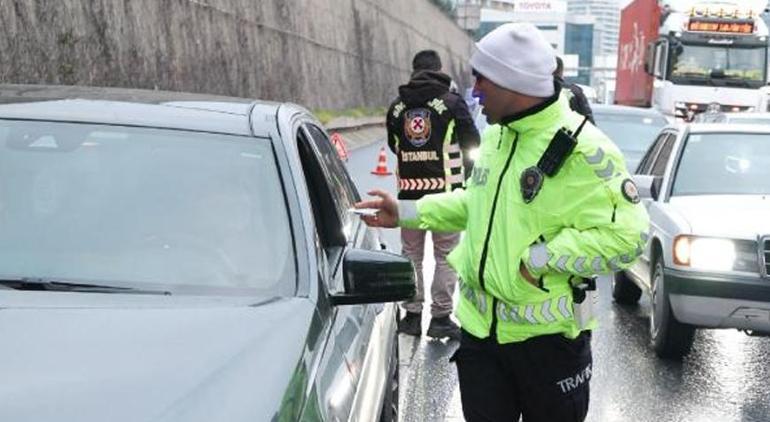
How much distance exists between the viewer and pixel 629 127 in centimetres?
1378

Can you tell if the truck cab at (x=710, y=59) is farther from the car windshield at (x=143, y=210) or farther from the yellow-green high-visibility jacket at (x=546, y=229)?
the car windshield at (x=143, y=210)

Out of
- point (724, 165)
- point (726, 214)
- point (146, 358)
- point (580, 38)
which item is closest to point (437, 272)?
point (726, 214)

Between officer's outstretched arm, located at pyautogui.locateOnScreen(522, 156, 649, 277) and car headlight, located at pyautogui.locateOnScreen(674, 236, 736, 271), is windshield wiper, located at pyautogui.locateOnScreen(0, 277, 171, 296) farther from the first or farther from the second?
car headlight, located at pyautogui.locateOnScreen(674, 236, 736, 271)

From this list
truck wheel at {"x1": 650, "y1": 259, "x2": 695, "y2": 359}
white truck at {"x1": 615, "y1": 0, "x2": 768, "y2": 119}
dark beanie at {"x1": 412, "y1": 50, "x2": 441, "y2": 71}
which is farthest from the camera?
white truck at {"x1": 615, "y1": 0, "x2": 768, "y2": 119}

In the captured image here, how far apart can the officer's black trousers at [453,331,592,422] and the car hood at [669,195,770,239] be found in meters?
3.15

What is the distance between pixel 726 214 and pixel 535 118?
3.73 meters

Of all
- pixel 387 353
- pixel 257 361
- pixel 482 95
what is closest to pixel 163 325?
pixel 257 361

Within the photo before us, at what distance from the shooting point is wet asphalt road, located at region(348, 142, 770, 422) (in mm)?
5754

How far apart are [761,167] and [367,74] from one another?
33639 millimetres

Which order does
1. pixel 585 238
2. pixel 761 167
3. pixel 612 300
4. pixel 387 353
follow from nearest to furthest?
pixel 585 238 < pixel 387 353 < pixel 761 167 < pixel 612 300

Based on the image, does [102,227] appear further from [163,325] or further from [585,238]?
[585,238]

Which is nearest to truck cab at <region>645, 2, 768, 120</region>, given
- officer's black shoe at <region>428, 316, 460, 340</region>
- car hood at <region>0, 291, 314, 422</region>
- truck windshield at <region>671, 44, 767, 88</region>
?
truck windshield at <region>671, 44, 767, 88</region>

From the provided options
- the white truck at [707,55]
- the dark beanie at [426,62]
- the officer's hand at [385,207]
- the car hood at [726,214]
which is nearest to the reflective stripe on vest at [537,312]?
the officer's hand at [385,207]

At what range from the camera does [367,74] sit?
4075 centimetres
